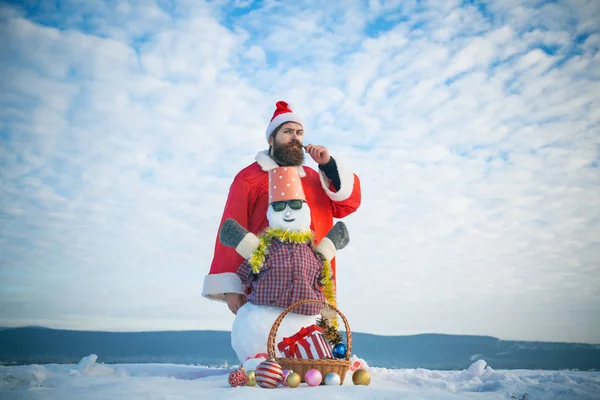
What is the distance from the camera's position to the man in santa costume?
13.0 feet

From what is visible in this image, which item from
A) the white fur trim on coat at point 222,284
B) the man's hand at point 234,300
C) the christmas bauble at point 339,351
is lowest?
the christmas bauble at point 339,351

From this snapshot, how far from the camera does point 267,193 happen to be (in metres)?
4.20

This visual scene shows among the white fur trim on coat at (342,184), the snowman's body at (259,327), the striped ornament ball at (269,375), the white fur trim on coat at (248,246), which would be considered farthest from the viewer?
the white fur trim on coat at (342,184)

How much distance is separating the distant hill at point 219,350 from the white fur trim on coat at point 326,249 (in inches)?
85.8

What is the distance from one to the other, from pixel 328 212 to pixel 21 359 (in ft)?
11.2

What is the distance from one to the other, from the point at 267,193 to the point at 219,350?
144 inches

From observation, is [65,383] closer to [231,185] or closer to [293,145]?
[231,185]

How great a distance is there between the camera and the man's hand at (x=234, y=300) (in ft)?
12.9

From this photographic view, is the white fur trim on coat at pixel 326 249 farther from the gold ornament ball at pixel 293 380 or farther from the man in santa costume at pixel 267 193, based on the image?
the gold ornament ball at pixel 293 380

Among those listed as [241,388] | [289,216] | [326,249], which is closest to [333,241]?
[326,249]

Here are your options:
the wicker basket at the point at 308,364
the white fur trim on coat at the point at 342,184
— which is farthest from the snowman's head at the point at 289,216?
the wicker basket at the point at 308,364

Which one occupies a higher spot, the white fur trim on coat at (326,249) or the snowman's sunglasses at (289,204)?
the snowman's sunglasses at (289,204)

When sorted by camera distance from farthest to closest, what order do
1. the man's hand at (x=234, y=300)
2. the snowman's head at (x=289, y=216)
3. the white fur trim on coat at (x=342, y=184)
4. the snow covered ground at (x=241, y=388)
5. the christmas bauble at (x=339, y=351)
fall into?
the white fur trim on coat at (x=342, y=184)
the man's hand at (x=234, y=300)
the snowman's head at (x=289, y=216)
the christmas bauble at (x=339, y=351)
the snow covered ground at (x=241, y=388)

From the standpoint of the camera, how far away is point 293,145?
4238mm
